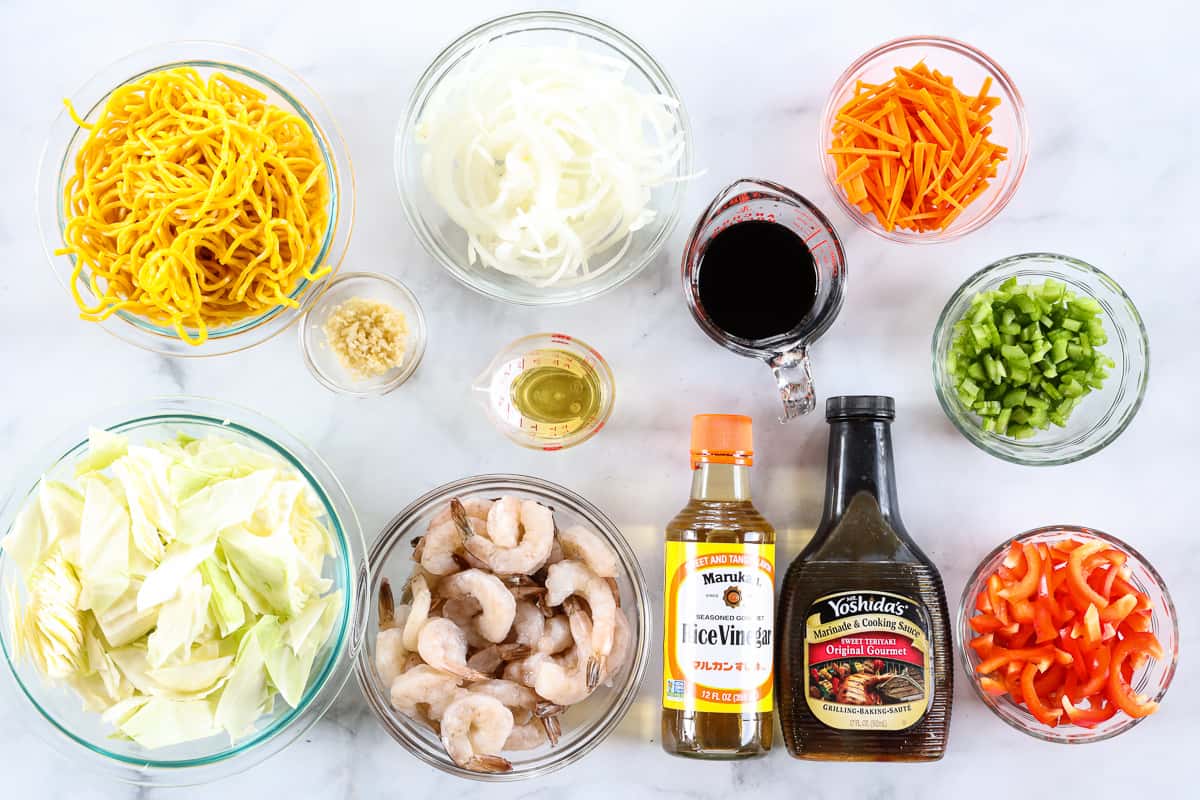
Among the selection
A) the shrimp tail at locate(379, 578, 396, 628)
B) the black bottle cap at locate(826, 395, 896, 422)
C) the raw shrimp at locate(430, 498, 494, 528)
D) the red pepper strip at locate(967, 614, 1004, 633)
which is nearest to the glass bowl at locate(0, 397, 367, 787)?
the shrimp tail at locate(379, 578, 396, 628)

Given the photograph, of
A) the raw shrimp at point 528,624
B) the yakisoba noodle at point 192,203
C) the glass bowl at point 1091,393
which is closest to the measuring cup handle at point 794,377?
the glass bowl at point 1091,393

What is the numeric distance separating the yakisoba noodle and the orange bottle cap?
2.07ft

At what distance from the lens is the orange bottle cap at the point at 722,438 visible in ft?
4.68

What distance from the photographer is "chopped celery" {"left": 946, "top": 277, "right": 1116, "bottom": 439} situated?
149 centimetres

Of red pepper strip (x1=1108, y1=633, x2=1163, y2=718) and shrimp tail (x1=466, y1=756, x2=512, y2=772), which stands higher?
red pepper strip (x1=1108, y1=633, x2=1163, y2=718)

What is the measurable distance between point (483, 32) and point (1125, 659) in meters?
1.47

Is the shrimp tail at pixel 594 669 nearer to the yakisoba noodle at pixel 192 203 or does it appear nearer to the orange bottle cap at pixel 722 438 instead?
the orange bottle cap at pixel 722 438

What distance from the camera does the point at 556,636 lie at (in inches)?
58.6

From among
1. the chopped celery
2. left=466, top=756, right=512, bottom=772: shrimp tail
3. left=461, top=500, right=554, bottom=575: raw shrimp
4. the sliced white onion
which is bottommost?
left=466, top=756, right=512, bottom=772: shrimp tail

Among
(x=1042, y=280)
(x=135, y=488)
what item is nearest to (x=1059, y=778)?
(x=1042, y=280)

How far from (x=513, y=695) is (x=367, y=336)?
0.64 m

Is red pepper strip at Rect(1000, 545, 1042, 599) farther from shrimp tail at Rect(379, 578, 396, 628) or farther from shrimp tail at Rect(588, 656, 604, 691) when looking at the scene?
shrimp tail at Rect(379, 578, 396, 628)

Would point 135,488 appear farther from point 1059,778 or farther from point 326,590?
point 1059,778

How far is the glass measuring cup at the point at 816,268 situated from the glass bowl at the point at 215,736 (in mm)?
684
